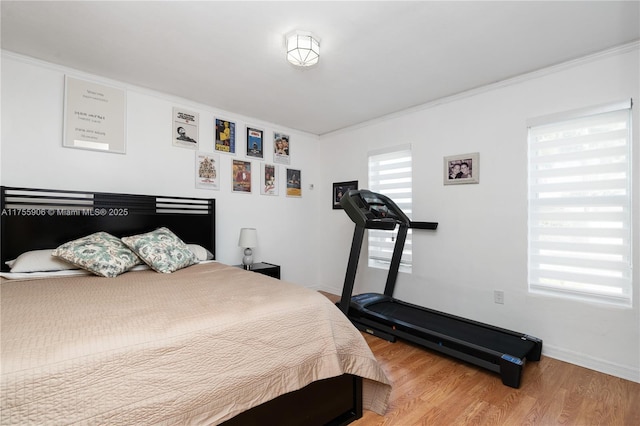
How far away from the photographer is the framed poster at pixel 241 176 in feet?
12.1

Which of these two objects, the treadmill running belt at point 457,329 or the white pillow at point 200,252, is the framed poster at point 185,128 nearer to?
the white pillow at point 200,252

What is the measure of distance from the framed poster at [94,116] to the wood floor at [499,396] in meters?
3.06

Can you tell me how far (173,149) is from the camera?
10.6 feet

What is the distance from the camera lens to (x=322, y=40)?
7.20 ft

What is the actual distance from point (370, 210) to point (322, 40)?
1.48 m

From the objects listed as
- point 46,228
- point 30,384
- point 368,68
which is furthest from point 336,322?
point 46,228

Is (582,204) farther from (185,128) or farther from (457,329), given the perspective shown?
(185,128)

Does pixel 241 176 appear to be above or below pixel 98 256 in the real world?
above

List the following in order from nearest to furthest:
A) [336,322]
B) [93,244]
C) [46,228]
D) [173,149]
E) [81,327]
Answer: [81,327], [336,322], [93,244], [46,228], [173,149]

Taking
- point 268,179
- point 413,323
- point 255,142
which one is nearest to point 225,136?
point 255,142

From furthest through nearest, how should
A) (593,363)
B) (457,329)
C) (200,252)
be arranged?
(200,252)
(457,329)
(593,363)

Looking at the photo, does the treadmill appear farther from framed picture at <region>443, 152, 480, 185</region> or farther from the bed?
the bed

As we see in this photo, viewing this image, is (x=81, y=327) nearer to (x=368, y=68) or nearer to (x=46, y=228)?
(x=46, y=228)

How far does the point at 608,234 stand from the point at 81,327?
3.28 metres
